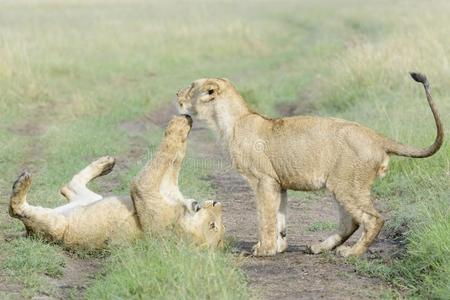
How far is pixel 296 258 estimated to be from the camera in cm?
535

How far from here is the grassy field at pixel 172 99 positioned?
15.2ft

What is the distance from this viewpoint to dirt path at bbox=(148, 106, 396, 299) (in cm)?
462

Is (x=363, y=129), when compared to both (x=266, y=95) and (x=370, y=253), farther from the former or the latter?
(x=266, y=95)

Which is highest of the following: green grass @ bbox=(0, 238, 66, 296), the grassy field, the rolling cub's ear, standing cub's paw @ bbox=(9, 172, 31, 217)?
the rolling cub's ear

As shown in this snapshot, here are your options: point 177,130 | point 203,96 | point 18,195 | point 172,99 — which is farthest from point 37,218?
point 172,99

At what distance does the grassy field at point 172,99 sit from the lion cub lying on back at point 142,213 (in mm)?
134

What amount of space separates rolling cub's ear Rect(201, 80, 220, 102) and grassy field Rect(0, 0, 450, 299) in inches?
44.4

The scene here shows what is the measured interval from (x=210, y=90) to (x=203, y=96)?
6 centimetres

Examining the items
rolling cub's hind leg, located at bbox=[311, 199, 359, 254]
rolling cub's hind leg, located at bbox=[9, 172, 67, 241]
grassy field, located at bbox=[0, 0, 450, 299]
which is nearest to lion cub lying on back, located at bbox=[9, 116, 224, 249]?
rolling cub's hind leg, located at bbox=[9, 172, 67, 241]

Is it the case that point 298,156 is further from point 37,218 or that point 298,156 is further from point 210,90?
point 37,218

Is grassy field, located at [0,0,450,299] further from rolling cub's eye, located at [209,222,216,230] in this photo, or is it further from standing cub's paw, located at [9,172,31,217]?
rolling cub's eye, located at [209,222,216,230]

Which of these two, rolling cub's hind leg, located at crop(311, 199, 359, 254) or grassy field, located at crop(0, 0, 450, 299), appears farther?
rolling cub's hind leg, located at crop(311, 199, 359, 254)

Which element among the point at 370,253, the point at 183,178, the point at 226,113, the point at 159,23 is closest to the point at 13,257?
the point at 226,113

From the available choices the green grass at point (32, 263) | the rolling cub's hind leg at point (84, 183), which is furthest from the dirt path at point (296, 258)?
the green grass at point (32, 263)
